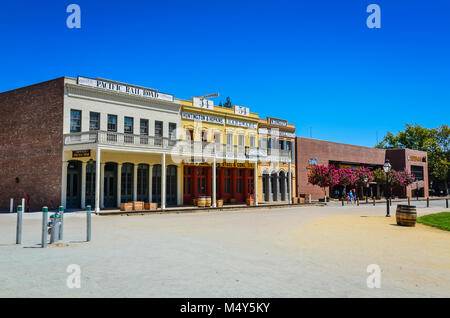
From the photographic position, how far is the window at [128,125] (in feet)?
89.6

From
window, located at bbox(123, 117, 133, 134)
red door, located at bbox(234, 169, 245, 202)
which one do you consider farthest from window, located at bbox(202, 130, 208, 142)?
window, located at bbox(123, 117, 133, 134)

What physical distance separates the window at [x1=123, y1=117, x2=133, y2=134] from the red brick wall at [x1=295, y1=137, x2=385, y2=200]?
68.3 ft

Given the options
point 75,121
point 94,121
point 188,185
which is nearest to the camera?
point 75,121

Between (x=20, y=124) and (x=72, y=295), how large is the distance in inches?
973

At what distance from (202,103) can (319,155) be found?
19.8 m

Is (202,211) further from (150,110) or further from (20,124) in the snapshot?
(20,124)

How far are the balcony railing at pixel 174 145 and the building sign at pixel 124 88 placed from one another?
11.5 ft

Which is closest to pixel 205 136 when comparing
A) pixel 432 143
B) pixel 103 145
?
pixel 103 145

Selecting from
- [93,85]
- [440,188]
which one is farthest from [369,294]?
[440,188]

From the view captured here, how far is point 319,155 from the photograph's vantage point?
46.7 metres

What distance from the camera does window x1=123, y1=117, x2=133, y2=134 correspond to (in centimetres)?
2731

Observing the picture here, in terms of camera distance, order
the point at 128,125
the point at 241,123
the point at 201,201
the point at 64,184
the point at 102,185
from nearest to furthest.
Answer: the point at 64,184 < the point at 102,185 < the point at 128,125 < the point at 201,201 < the point at 241,123

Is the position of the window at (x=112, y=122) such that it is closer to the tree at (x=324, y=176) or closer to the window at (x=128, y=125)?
the window at (x=128, y=125)

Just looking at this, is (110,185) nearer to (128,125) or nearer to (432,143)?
(128,125)
